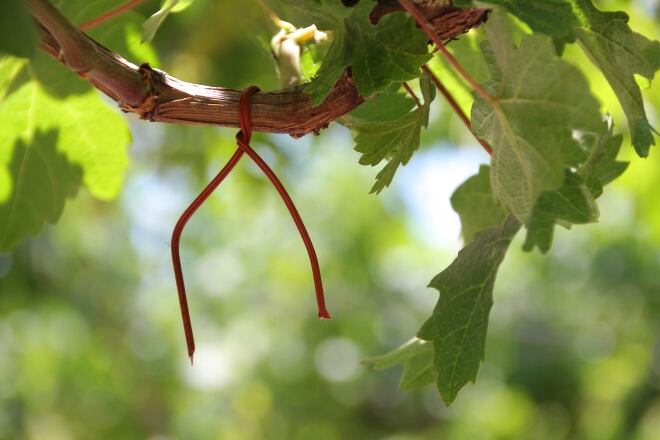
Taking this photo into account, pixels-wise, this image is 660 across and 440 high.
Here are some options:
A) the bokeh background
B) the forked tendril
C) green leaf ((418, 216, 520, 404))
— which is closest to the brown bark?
the forked tendril

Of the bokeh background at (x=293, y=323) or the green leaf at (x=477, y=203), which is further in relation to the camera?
the bokeh background at (x=293, y=323)

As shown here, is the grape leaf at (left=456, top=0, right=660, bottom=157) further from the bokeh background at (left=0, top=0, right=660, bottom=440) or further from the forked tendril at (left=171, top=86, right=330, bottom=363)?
the bokeh background at (left=0, top=0, right=660, bottom=440)

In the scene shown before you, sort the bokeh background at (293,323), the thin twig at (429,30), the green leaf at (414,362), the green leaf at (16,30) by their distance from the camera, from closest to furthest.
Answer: the green leaf at (16,30), the thin twig at (429,30), the green leaf at (414,362), the bokeh background at (293,323)

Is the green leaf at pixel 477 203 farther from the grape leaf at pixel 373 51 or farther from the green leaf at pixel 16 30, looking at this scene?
the green leaf at pixel 16 30

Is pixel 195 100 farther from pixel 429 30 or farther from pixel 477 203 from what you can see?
pixel 477 203

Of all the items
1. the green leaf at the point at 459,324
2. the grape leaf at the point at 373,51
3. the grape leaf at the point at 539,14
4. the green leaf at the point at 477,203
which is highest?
the grape leaf at the point at 373,51

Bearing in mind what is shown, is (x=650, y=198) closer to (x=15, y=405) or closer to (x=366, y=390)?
(x=366, y=390)

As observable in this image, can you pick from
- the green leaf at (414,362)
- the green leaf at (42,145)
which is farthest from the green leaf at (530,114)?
the green leaf at (42,145)
